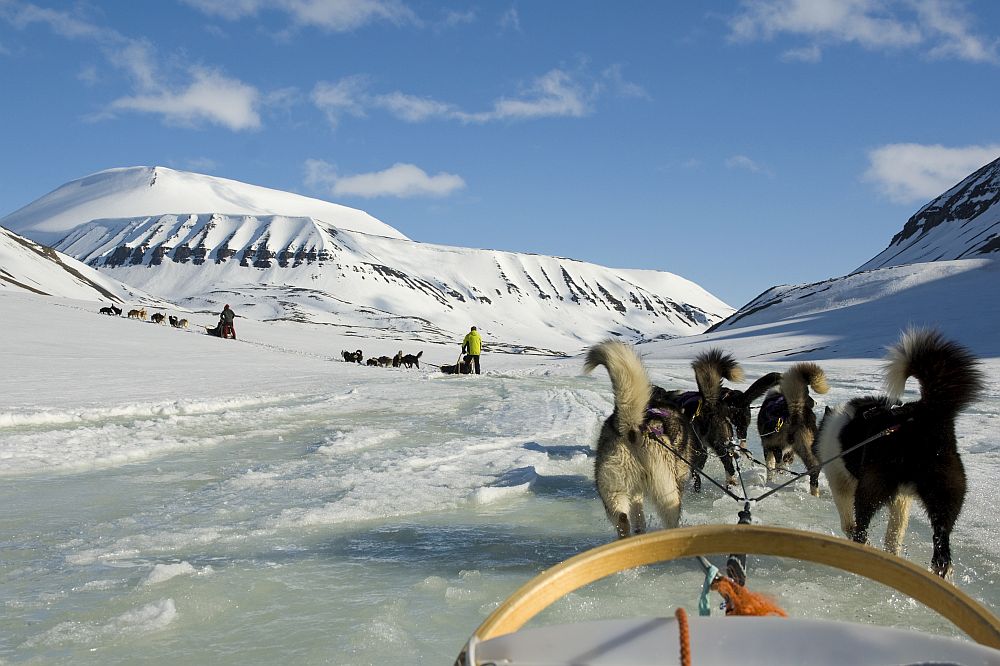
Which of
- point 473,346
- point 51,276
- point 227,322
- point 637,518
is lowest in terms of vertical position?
point 637,518

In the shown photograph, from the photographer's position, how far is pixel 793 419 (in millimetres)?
6781

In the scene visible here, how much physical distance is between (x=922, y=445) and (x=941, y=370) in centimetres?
42

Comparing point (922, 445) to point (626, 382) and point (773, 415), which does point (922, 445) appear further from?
point (773, 415)

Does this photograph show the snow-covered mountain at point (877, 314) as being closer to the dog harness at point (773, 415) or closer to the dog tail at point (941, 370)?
the dog harness at point (773, 415)

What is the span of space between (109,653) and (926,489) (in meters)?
4.15

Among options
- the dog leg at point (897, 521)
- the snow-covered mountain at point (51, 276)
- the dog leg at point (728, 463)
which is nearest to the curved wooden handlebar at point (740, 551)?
the dog leg at point (897, 521)

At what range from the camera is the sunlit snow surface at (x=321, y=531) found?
338cm

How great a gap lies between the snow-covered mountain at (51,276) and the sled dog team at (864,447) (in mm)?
71252

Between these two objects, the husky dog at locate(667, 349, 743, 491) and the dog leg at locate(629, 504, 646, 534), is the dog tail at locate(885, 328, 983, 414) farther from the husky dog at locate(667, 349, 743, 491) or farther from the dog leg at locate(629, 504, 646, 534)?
the husky dog at locate(667, 349, 743, 491)

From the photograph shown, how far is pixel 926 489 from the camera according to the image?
3.82 meters

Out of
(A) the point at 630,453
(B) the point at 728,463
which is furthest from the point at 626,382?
(B) the point at 728,463

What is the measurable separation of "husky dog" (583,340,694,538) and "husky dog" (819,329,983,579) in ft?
3.69

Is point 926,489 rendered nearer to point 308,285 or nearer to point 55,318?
point 55,318

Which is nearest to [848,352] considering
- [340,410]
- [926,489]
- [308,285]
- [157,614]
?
[340,410]
